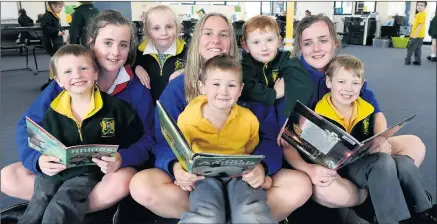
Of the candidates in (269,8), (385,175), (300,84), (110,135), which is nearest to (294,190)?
(385,175)

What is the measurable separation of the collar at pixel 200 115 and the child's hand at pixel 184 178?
0.63 ft

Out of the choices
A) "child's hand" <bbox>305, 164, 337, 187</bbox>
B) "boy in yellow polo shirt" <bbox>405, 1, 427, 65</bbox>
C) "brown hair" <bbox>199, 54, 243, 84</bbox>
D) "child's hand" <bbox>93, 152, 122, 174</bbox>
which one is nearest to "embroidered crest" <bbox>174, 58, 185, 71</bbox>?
"brown hair" <bbox>199, 54, 243, 84</bbox>

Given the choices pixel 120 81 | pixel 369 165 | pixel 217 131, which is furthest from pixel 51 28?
pixel 369 165

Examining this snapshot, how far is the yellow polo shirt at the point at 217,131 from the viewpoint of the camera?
5.14 feet

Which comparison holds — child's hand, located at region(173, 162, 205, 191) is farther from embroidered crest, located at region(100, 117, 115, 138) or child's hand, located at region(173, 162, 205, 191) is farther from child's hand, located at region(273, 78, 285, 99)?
child's hand, located at region(273, 78, 285, 99)

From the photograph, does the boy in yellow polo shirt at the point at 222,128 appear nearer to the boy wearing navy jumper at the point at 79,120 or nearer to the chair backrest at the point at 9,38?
the boy wearing navy jumper at the point at 79,120

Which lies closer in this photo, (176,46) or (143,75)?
(143,75)

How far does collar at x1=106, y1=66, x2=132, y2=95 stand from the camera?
1.80 meters

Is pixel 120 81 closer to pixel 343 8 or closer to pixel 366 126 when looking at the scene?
pixel 366 126

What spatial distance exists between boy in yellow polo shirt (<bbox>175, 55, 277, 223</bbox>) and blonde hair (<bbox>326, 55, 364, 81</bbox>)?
49 centimetres

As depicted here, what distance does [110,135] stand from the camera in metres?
1.69

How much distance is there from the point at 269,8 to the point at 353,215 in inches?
408

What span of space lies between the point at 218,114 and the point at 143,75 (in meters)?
0.61

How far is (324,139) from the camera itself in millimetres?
1476
